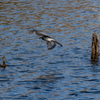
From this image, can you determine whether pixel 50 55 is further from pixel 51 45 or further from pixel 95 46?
pixel 51 45

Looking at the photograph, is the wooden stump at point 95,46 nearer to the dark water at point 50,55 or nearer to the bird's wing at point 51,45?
the dark water at point 50,55

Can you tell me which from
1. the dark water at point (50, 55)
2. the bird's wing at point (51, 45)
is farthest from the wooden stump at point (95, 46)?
the bird's wing at point (51, 45)

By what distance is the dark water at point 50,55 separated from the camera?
14938 millimetres

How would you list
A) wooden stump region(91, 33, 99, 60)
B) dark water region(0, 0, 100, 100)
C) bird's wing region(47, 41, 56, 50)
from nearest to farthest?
dark water region(0, 0, 100, 100) → bird's wing region(47, 41, 56, 50) → wooden stump region(91, 33, 99, 60)

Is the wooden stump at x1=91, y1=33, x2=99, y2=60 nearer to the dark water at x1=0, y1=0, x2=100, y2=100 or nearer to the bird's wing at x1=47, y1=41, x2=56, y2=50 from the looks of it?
the dark water at x1=0, y1=0, x2=100, y2=100

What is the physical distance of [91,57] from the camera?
19891 millimetres

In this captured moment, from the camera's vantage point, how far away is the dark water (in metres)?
14.9

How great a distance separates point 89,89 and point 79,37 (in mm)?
12208

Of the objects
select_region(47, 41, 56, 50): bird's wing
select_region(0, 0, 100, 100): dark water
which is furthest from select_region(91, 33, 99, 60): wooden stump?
select_region(47, 41, 56, 50): bird's wing

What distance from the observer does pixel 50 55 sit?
21.8 metres

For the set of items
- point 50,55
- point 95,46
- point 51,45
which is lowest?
point 50,55

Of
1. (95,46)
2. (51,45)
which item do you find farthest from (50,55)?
(51,45)

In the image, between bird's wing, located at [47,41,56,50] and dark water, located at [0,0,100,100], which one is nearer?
dark water, located at [0,0,100,100]

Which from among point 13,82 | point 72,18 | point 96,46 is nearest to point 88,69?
point 96,46
